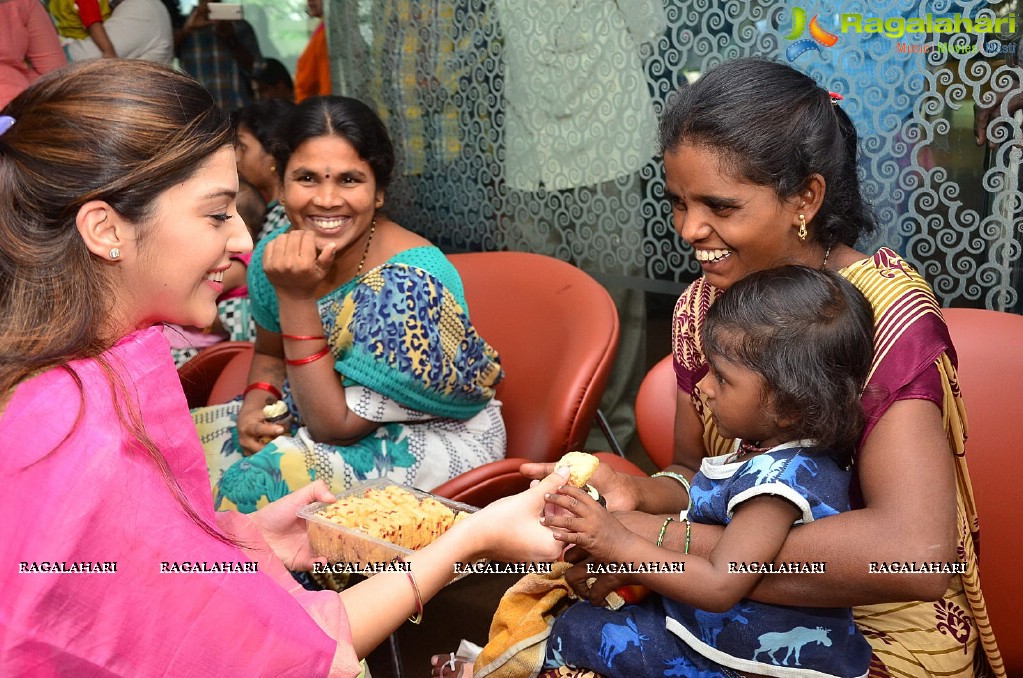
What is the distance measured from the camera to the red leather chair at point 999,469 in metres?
1.72

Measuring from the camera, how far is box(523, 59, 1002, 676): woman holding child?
137 centimetres

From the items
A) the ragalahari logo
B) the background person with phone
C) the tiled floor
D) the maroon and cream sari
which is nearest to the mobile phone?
the background person with phone

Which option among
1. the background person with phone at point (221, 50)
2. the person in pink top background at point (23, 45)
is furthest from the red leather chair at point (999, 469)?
the background person with phone at point (221, 50)

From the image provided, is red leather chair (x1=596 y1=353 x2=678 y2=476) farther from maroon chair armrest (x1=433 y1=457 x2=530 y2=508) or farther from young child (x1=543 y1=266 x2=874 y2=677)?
young child (x1=543 y1=266 x2=874 y2=677)

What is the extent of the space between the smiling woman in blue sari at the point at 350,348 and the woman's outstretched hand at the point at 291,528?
46cm

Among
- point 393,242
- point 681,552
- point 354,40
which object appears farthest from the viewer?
point 354,40

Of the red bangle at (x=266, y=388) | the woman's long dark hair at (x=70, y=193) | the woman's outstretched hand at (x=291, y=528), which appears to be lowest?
the red bangle at (x=266, y=388)

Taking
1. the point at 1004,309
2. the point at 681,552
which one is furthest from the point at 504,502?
the point at 1004,309

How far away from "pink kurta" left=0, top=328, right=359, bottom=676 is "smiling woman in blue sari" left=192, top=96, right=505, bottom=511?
990 mm

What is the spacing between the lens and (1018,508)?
67.5 inches

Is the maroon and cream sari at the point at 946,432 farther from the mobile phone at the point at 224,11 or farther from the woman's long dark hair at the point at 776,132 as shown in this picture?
the mobile phone at the point at 224,11

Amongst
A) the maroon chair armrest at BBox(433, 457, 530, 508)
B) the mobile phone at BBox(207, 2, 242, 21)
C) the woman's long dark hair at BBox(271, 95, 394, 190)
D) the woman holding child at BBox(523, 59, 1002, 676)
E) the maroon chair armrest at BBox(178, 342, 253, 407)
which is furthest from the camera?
the mobile phone at BBox(207, 2, 242, 21)

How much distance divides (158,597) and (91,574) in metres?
0.09

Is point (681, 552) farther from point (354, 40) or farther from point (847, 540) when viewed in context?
Result: point (354, 40)
